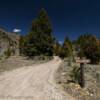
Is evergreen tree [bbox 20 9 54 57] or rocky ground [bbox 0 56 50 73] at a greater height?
evergreen tree [bbox 20 9 54 57]

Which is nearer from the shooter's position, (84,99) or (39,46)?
(84,99)

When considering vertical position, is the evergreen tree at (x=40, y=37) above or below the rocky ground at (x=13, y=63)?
above

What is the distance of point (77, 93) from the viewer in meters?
12.6

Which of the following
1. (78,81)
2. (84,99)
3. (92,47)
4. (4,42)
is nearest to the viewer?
(84,99)

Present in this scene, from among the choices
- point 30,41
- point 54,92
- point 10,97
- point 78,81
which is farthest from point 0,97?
point 30,41

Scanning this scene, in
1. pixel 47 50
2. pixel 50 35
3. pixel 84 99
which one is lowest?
pixel 84 99

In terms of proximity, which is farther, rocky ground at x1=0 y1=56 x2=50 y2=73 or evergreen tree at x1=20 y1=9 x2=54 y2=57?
evergreen tree at x1=20 y1=9 x2=54 y2=57

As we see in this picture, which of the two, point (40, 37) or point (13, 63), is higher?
point (40, 37)

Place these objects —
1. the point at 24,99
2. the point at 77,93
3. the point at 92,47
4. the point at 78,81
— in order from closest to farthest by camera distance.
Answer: the point at 24,99 → the point at 77,93 → the point at 78,81 → the point at 92,47

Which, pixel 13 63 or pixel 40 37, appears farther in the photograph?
pixel 40 37

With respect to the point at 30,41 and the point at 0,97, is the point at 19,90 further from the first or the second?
the point at 30,41

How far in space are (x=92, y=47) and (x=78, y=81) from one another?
30.7m

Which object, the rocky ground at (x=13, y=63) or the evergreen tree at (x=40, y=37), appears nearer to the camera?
the rocky ground at (x=13, y=63)

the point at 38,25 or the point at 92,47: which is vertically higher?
the point at 38,25
